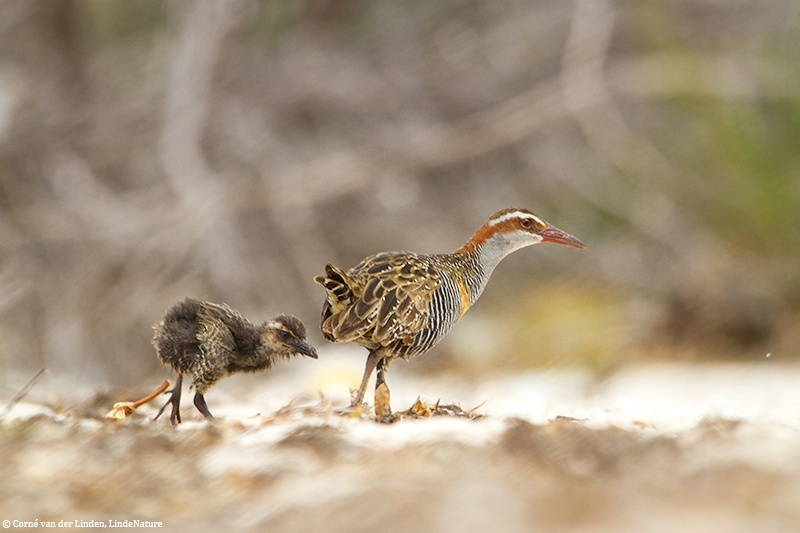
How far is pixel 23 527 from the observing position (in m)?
1.88

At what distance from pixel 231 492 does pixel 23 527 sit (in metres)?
0.51

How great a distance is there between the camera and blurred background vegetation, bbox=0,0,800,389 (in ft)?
Answer: 26.1

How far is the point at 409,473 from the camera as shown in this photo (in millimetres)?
2189

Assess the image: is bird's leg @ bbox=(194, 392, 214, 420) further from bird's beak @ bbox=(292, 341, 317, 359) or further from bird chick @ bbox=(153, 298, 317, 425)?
bird's beak @ bbox=(292, 341, 317, 359)

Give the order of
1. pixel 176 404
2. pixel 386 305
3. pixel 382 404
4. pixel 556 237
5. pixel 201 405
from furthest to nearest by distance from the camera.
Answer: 1. pixel 556 237
2. pixel 386 305
3. pixel 201 405
4. pixel 176 404
5. pixel 382 404

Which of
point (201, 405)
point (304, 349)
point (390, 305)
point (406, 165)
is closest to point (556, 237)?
point (390, 305)

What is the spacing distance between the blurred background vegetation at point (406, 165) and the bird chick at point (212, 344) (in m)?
3.58

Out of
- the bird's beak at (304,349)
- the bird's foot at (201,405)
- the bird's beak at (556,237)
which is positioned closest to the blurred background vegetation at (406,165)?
the bird's beak at (556,237)

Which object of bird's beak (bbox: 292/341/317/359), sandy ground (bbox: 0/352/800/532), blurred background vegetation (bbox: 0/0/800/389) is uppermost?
blurred background vegetation (bbox: 0/0/800/389)

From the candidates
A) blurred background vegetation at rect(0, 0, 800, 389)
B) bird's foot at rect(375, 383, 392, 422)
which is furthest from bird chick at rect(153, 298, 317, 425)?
blurred background vegetation at rect(0, 0, 800, 389)

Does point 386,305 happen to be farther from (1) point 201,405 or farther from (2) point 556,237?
(2) point 556,237

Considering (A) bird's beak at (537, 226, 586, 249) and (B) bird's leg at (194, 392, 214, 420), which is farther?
(A) bird's beak at (537, 226, 586, 249)

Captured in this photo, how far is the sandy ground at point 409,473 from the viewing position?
1.81m

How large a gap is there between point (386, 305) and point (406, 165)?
19.8 ft
